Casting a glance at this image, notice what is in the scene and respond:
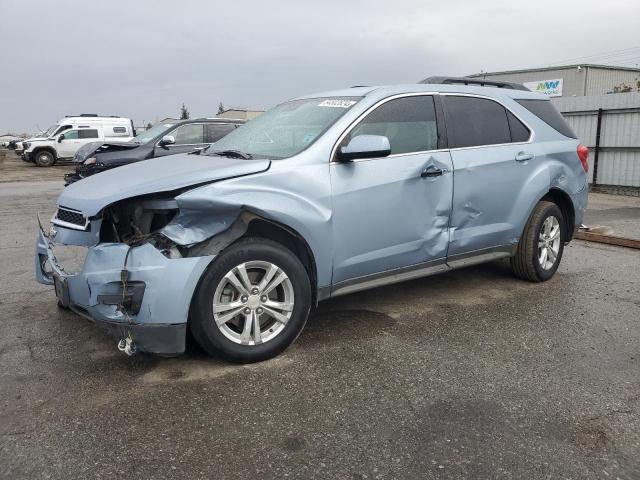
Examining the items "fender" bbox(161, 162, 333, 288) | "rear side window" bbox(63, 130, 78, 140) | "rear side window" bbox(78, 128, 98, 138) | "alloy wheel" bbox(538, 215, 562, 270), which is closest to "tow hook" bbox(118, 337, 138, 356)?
"fender" bbox(161, 162, 333, 288)

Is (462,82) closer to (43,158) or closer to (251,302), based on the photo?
(251,302)

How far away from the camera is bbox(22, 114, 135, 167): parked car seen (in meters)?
27.4

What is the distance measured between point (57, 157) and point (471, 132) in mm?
27116

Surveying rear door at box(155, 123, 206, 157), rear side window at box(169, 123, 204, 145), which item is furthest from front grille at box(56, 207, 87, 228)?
rear side window at box(169, 123, 204, 145)

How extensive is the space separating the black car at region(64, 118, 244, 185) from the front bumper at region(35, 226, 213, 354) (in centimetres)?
786

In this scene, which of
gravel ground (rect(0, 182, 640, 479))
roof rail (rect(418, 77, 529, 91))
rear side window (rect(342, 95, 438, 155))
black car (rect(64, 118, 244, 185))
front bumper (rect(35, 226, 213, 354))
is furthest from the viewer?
black car (rect(64, 118, 244, 185))

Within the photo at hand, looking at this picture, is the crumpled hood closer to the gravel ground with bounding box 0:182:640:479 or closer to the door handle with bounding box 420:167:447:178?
the gravel ground with bounding box 0:182:640:479

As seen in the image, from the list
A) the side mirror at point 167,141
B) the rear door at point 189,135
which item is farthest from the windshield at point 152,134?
the side mirror at point 167,141

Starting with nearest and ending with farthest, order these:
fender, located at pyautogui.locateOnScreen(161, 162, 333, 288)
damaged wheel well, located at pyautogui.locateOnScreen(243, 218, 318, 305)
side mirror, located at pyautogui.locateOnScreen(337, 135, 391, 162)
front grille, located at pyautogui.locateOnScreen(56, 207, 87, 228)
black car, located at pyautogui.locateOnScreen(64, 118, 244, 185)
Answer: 1. fender, located at pyautogui.locateOnScreen(161, 162, 333, 288)
2. front grille, located at pyautogui.locateOnScreen(56, 207, 87, 228)
3. damaged wheel well, located at pyautogui.locateOnScreen(243, 218, 318, 305)
4. side mirror, located at pyautogui.locateOnScreen(337, 135, 391, 162)
5. black car, located at pyautogui.locateOnScreen(64, 118, 244, 185)

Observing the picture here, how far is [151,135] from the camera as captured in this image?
39.4 ft

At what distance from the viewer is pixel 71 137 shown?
27.9 m

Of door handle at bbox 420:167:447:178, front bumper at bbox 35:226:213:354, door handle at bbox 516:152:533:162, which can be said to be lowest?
front bumper at bbox 35:226:213:354

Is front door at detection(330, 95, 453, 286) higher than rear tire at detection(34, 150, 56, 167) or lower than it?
higher

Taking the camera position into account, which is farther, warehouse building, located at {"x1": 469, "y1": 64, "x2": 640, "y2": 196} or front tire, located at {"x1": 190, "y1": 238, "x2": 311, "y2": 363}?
warehouse building, located at {"x1": 469, "y1": 64, "x2": 640, "y2": 196}
